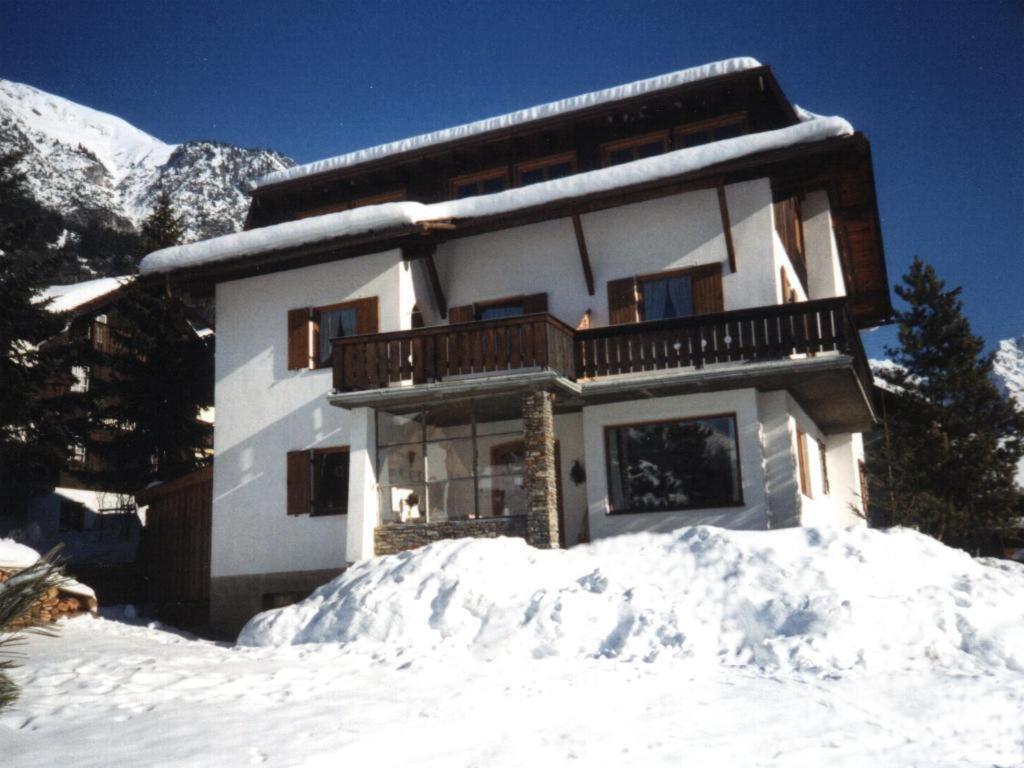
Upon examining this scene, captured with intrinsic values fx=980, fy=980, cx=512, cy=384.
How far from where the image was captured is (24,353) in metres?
23.4

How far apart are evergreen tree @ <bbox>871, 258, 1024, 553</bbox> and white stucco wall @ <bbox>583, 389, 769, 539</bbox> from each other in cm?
917

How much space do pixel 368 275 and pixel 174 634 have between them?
7477 millimetres

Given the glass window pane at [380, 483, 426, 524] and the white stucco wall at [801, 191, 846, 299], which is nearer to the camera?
the glass window pane at [380, 483, 426, 524]

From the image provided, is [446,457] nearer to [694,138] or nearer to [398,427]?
[398,427]

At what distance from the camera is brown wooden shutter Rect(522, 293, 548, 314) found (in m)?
18.8

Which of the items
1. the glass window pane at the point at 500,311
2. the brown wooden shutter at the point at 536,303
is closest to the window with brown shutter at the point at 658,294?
the brown wooden shutter at the point at 536,303

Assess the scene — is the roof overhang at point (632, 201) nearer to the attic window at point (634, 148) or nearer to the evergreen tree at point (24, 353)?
the attic window at point (634, 148)

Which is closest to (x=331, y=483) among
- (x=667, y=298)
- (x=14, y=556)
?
(x=14, y=556)

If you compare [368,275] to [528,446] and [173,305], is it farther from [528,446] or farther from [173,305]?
[173,305]

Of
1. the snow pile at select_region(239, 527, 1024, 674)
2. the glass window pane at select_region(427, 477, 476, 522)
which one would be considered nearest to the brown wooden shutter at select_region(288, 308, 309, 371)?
the glass window pane at select_region(427, 477, 476, 522)

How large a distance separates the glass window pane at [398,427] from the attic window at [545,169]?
19.0 feet

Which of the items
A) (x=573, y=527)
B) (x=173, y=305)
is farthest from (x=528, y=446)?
(x=173, y=305)

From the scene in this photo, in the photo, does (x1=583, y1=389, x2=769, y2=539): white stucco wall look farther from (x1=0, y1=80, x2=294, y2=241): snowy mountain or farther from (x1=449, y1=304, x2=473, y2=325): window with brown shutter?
(x1=0, y1=80, x2=294, y2=241): snowy mountain

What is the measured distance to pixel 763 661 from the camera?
1022 cm
